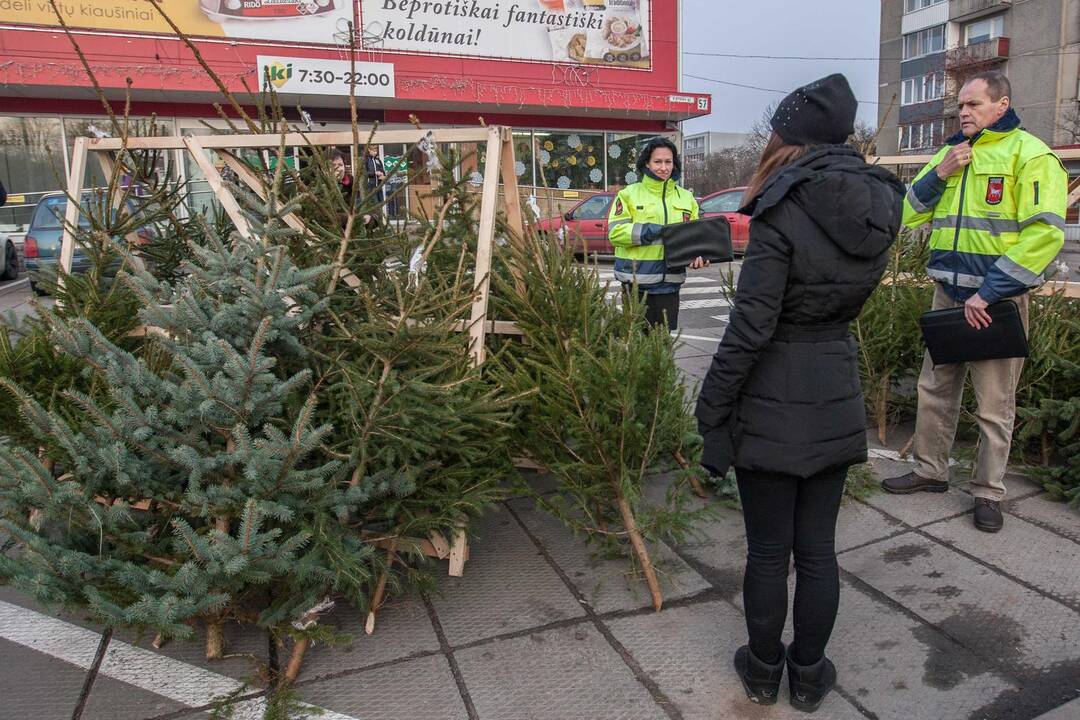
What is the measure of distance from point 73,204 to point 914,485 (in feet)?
15.9

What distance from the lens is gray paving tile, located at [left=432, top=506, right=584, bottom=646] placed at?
3072 mm

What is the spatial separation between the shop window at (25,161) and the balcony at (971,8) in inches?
1790

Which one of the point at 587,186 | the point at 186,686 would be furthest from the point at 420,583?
the point at 587,186

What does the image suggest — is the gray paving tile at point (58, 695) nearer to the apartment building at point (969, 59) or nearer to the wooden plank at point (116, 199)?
the wooden plank at point (116, 199)

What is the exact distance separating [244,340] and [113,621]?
981mm

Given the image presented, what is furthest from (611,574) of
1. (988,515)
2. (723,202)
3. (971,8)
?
(971,8)

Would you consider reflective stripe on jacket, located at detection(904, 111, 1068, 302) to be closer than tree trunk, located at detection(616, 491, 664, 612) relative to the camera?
No

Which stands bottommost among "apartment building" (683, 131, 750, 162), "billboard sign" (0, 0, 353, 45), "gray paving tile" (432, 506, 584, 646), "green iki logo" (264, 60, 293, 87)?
"gray paving tile" (432, 506, 584, 646)

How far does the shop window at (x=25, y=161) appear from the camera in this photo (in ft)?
56.8

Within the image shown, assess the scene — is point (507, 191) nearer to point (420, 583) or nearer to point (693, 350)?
point (420, 583)

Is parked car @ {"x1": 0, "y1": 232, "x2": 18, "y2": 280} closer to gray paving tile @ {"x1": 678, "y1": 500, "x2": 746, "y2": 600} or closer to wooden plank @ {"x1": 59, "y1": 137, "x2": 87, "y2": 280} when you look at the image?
wooden plank @ {"x1": 59, "y1": 137, "x2": 87, "y2": 280}

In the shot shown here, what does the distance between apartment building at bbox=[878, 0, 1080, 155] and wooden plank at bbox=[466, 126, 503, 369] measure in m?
34.6

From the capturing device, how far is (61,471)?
3.10 m

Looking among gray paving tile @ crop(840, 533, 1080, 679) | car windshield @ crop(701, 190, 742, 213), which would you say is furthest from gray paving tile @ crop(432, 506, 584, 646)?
car windshield @ crop(701, 190, 742, 213)
